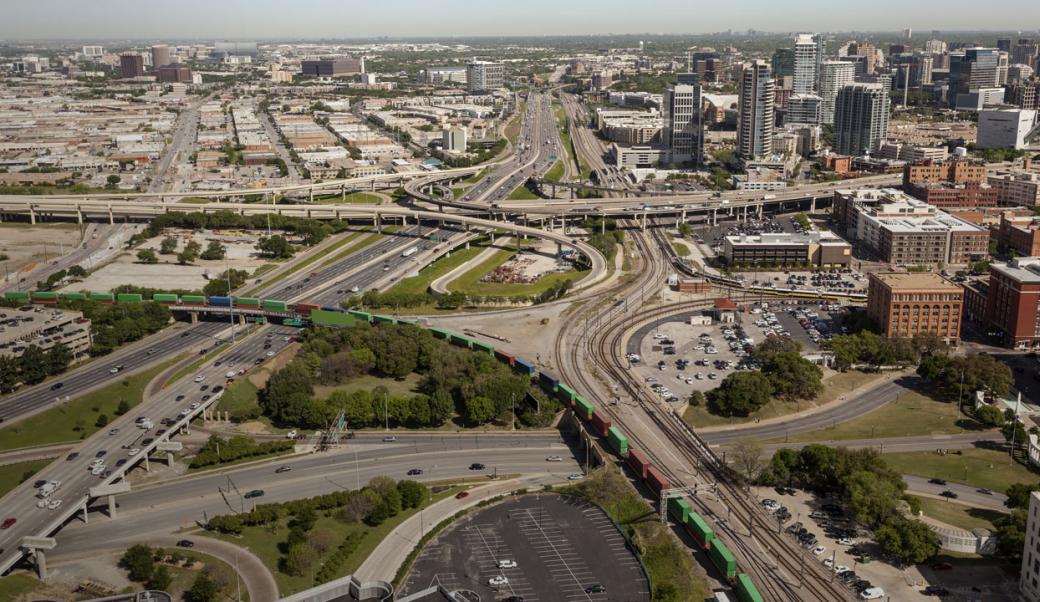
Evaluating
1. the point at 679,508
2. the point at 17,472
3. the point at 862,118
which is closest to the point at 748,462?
the point at 679,508

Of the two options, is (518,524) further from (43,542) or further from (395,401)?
(43,542)

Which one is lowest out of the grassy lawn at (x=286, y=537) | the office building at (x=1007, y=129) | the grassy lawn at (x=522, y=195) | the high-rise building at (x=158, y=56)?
the grassy lawn at (x=286, y=537)

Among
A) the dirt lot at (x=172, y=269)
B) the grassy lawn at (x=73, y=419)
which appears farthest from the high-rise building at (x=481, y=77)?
the grassy lawn at (x=73, y=419)

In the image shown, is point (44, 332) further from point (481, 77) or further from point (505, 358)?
point (481, 77)

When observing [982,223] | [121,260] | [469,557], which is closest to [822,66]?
[982,223]

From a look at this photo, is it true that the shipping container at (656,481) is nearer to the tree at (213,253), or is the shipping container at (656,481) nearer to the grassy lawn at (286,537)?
the grassy lawn at (286,537)


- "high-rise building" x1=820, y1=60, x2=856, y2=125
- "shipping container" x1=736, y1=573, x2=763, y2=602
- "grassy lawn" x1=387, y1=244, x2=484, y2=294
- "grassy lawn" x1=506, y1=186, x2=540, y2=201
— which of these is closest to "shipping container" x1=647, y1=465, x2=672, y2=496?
"shipping container" x1=736, y1=573, x2=763, y2=602
